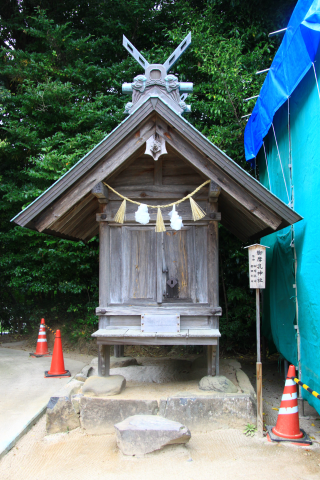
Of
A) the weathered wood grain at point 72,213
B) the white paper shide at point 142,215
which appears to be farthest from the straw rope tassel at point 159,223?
the weathered wood grain at point 72,213

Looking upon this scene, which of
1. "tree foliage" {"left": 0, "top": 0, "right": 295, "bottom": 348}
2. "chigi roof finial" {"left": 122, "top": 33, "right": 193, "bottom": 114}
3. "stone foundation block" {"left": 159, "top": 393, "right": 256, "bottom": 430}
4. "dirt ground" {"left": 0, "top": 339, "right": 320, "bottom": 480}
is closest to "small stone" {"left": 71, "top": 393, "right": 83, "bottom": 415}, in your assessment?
"dirt ground" {"left": 0, "top": 339, "right": 320, "bottom": 480}

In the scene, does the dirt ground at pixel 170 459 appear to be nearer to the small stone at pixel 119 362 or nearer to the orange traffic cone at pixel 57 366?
the small stone at pixel 119 362

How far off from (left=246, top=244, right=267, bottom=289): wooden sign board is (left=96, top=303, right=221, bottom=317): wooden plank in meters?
0.84

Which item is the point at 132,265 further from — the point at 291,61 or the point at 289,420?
the point at 291,61

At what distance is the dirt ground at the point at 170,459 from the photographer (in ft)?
11.4

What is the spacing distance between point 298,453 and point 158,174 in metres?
4.03

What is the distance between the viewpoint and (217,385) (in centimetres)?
478

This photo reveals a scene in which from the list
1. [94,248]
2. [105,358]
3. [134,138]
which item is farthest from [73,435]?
[94,248]

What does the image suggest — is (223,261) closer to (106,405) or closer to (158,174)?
(158,174)

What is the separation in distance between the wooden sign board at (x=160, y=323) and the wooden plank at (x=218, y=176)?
185cm

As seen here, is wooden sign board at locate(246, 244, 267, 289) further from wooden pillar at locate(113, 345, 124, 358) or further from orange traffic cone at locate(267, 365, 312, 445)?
wooden pillar at locate(113, 345, 124, 358)

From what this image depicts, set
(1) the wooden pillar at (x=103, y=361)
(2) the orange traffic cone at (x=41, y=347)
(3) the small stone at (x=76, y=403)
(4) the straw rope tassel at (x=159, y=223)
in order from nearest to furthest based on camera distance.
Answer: (3) the small stone at (x=76, y=403), (4) the straw rope tassel at (x=159, y=223), (1) the wooden pillar at (x=103, y=361), (2) the orange traffic cone at (x=41, y=347)

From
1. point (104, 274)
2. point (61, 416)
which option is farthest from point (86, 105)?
point (61, 416)

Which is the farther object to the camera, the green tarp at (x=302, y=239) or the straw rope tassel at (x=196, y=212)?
the straw rope tassel at (x=196, y=212)
